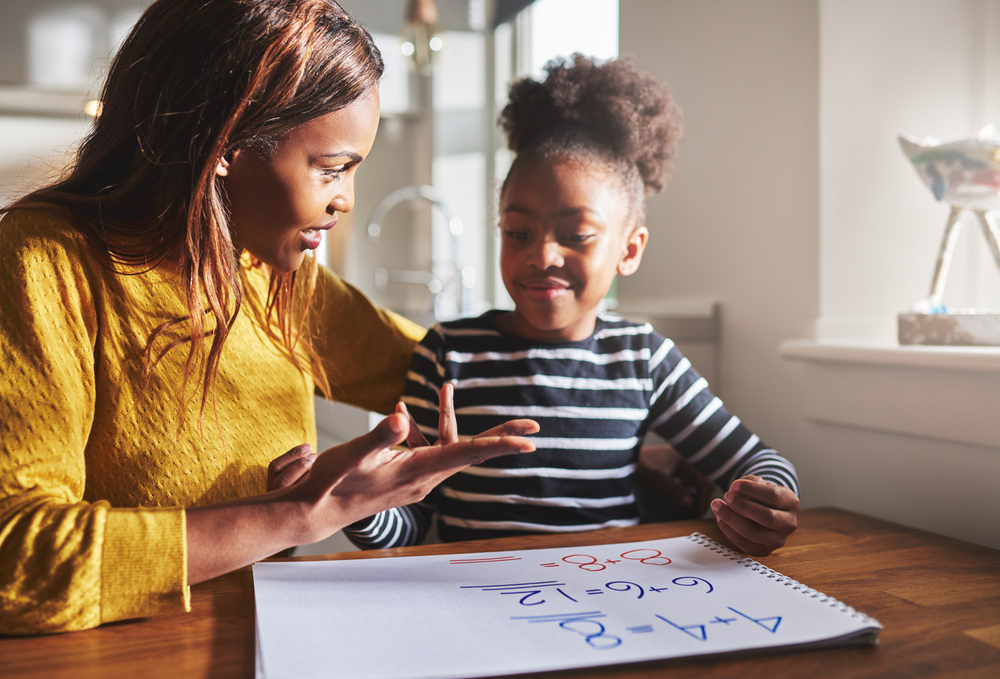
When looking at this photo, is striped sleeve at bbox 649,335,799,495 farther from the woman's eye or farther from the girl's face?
the woman's eye

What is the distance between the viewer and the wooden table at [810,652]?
0.48m

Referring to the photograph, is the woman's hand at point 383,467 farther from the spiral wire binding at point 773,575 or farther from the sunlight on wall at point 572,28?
the sunlight on wall at point 572,28

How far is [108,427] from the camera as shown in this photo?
72 centimetres

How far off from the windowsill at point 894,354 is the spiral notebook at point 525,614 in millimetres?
368

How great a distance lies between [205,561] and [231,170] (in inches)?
14.5

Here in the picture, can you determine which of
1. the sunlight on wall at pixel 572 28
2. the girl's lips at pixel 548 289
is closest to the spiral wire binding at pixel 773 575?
the girl's lips at pixel 548 289

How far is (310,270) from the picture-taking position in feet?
2.99

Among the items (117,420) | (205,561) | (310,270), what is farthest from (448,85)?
(205,561)

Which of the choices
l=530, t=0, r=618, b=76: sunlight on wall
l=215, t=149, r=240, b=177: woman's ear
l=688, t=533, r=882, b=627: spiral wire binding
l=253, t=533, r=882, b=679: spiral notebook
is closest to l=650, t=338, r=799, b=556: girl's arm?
l=688, t=533, r=882, b=627: spiral wire binding

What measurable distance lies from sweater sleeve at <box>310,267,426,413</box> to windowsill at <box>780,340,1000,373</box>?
55 cm

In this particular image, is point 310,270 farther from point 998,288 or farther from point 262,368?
point 998,288

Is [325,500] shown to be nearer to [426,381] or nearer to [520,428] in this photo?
[520,428]

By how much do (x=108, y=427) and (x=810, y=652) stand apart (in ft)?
2.06

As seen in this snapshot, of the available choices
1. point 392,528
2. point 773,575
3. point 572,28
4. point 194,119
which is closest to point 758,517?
point 773,575
